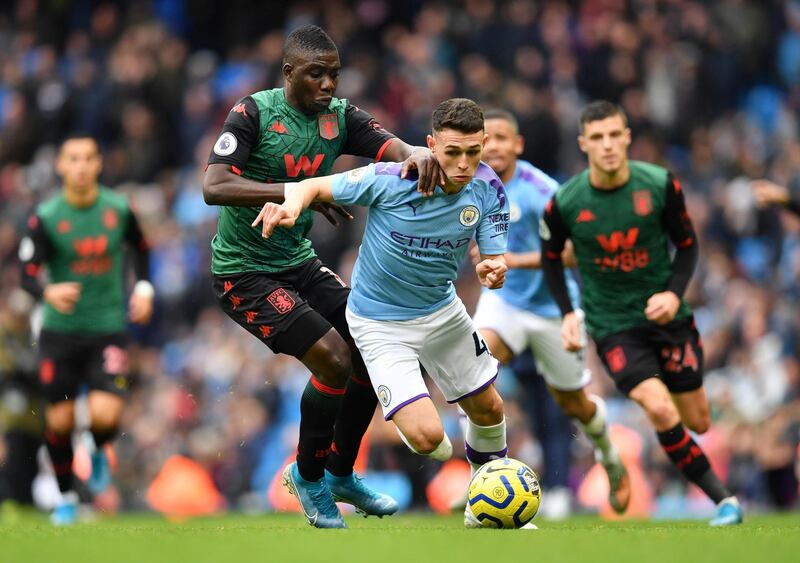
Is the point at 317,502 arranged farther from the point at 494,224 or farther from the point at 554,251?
the point at 554,251

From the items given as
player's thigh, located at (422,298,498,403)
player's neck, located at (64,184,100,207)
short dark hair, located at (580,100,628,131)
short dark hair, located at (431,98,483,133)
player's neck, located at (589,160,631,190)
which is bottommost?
player's thigh, located at (422,298,498,403)

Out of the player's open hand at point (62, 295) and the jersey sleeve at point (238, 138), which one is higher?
the jersey sleeve at point (238, 138)

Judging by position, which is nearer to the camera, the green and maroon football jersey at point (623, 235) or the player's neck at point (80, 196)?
the green and maroon football jersey at point (623, 235)

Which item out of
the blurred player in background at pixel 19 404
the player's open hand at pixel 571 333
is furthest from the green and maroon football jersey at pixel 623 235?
the blurred player in background at pixel 19 404

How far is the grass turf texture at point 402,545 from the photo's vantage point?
6145 mm

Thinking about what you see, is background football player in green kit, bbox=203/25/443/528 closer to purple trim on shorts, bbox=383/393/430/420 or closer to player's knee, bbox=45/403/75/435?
purple trim on shorts, bbox=383/393/430/420

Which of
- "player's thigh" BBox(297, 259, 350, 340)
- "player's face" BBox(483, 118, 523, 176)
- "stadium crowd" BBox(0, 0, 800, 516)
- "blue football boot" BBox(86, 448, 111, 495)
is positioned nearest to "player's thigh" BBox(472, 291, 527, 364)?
"player's face" BBox(483, 118, 523, 176)

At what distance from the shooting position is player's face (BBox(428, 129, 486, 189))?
7582 millimetres

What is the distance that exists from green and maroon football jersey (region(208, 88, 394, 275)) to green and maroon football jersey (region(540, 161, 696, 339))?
5.71 feet

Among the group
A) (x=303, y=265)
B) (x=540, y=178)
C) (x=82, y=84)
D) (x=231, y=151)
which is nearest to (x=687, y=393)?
(x=540, y=178)

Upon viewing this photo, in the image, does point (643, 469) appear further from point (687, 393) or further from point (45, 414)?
point (45, 414)

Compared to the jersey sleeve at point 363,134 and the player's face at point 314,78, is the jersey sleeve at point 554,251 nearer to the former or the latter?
the jersey sleeve at point 363,134

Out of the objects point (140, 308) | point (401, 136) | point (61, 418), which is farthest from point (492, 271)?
point (401, 136)

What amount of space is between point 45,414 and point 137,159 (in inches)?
328
